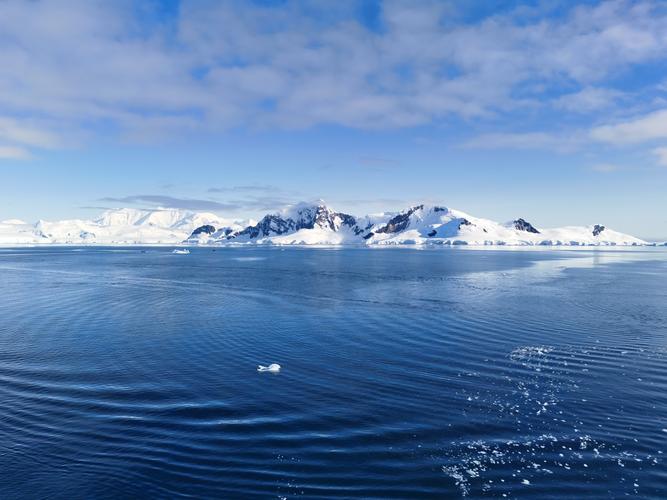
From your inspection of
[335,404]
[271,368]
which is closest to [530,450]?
[335,404]

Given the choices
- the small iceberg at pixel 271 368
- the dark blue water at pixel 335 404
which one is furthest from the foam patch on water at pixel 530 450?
the small iceberg at pixel 271 368

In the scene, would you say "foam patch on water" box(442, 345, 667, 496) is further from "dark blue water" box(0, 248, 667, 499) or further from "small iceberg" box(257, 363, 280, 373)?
"small iceberg" box(257, 363, 280, 373)

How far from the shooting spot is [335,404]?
1959 cm

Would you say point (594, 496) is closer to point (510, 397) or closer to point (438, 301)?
point (510, 397)

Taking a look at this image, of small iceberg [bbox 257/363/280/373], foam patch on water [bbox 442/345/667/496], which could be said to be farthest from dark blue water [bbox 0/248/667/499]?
small iceberg [bbox 257/363/280/373]

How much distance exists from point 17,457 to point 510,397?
61.8ft

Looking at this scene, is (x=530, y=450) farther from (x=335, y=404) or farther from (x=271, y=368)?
(x=271, y=368)

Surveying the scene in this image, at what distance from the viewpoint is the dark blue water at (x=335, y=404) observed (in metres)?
13.8

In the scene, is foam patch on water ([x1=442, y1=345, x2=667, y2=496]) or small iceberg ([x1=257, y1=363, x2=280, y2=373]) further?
small iceberg ([x1=257, y1=363, x2=280, y2=373])

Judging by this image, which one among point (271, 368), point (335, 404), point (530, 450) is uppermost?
point (271, 368)

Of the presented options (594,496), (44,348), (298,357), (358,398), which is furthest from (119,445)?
(44,348)

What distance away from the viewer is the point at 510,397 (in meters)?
20.5

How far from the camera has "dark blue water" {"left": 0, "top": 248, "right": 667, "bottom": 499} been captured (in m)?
13.8

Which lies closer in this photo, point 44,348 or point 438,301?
point 44,348
